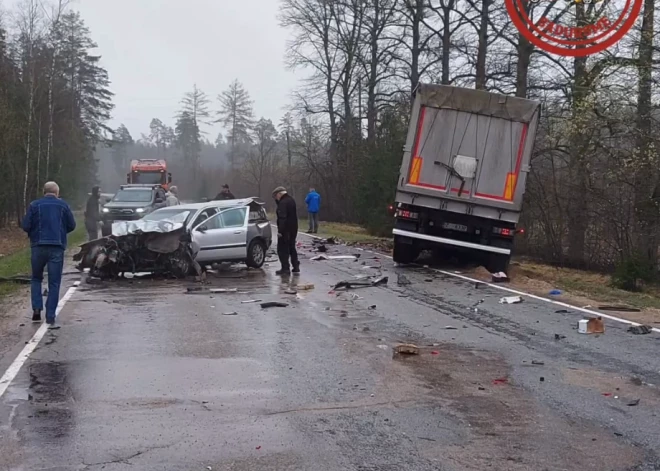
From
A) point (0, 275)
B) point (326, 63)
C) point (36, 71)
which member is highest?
point (326, 63)

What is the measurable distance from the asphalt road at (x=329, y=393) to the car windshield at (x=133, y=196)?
712 inches

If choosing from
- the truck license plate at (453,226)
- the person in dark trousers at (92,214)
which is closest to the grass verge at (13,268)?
the person in dark trousers at (92,214)

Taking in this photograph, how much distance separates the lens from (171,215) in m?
16.7

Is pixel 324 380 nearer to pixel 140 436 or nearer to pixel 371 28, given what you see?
pixel 140 436

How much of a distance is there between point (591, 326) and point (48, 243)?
279 inches

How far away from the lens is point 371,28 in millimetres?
39312

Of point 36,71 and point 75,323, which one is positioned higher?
point 36,71

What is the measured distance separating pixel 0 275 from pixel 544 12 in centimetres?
1738

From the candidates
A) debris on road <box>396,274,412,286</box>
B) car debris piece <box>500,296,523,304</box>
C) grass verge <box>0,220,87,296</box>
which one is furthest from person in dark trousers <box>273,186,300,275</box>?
grass verge <box>0,220,87,296</box>

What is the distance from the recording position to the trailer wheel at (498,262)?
16891 mm

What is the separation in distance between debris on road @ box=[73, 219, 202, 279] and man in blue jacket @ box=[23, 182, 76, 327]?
459 cm

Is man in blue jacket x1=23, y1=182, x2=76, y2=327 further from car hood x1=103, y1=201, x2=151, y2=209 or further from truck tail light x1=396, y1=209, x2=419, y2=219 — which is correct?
car hood x1=103, y1=201, x2=151, y2=209

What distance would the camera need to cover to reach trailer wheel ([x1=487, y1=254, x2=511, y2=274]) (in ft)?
55.4

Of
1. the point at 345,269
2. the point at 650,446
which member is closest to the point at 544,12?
the point at 345,269
